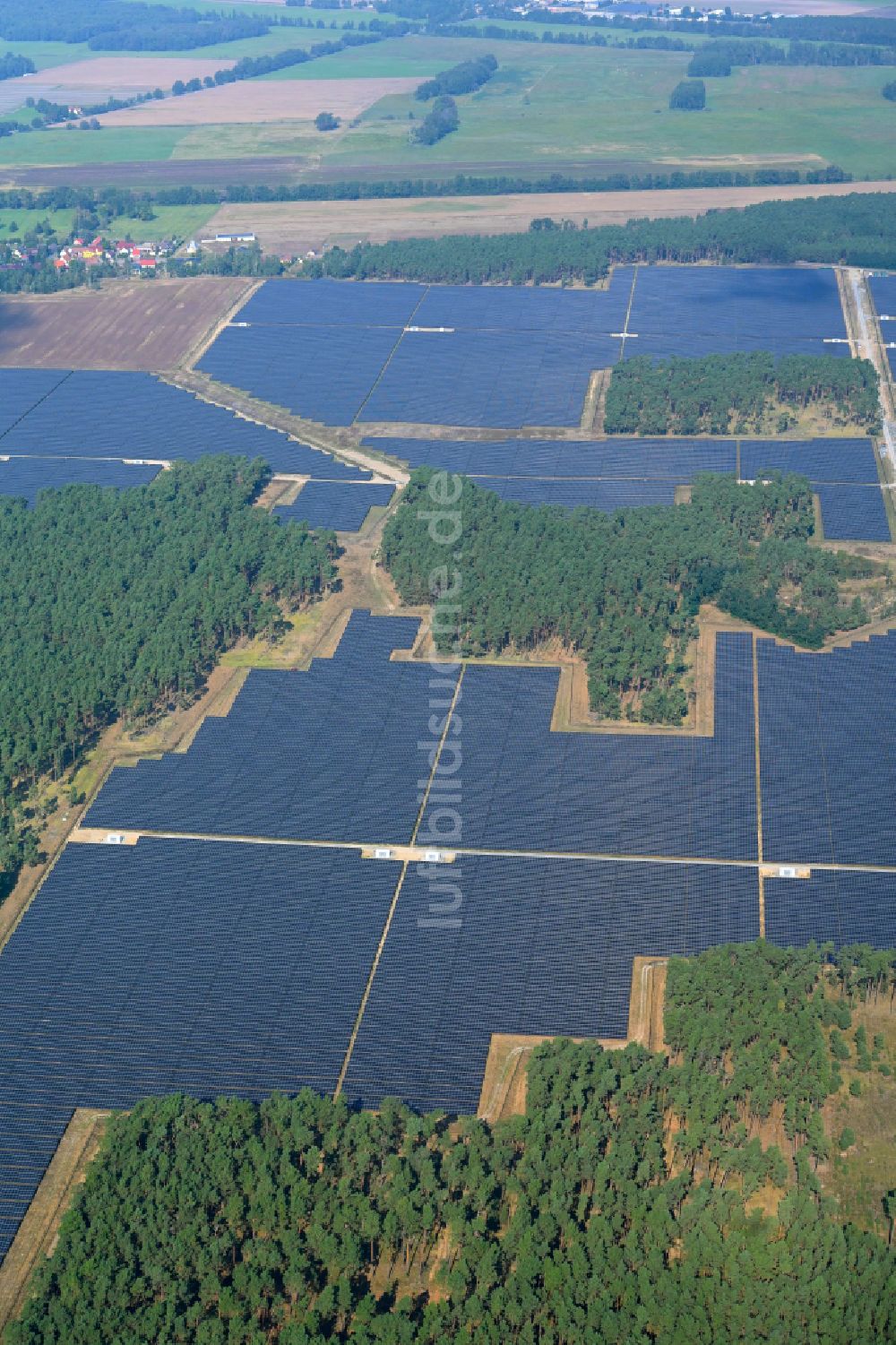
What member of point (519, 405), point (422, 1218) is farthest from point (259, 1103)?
point (519, 405)

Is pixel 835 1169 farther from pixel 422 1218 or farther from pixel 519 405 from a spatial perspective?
pixel 519 405

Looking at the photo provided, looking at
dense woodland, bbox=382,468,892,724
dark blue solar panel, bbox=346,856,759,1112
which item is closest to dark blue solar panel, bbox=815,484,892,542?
dense woodland, bbox=382,468,892,724

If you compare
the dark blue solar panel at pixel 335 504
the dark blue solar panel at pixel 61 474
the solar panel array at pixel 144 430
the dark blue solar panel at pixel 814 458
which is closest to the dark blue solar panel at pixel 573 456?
the dark blue solar panel at pixel 814 458

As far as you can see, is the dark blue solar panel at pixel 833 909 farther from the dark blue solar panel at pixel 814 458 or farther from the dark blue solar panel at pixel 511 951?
the dark blue solar panel at pixel 814 458

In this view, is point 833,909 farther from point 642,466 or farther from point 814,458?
point 814,458

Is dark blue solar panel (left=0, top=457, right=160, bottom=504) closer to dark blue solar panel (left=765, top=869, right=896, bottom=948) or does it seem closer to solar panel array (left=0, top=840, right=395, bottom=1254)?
solar panel array (left=0, top=840, right=395, bottom=1254)

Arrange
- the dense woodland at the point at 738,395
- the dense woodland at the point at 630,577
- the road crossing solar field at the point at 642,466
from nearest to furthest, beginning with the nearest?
the dense woodland at the point at 630,577
the road crossing solar field at the point at 642,466
the dense woodland at the point at 738,395
